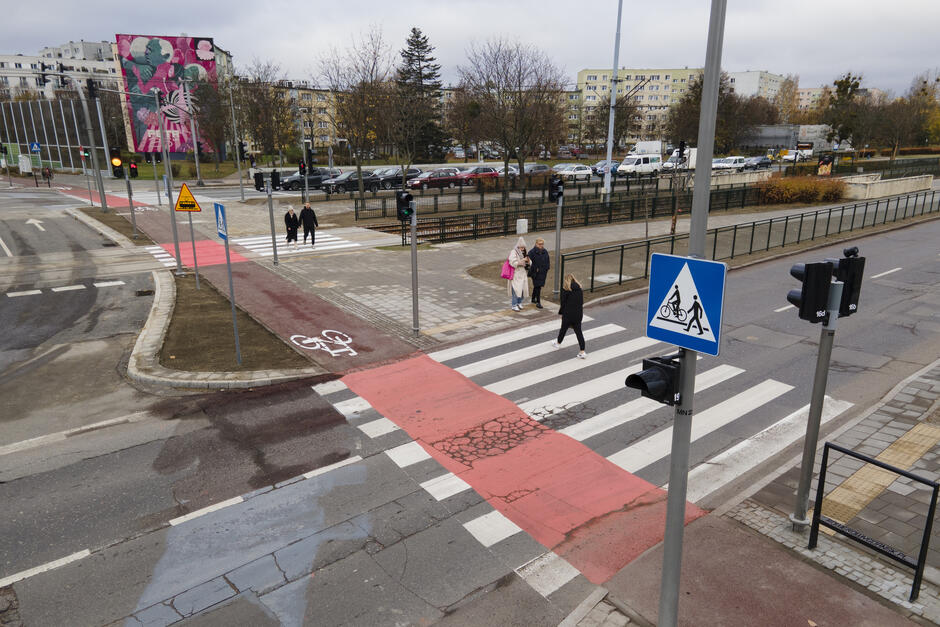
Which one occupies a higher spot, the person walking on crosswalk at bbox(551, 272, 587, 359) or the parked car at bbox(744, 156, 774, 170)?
the parked car at bbox(744, 156, 774, 170)

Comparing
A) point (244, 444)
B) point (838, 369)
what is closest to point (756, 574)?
point (244, 444)

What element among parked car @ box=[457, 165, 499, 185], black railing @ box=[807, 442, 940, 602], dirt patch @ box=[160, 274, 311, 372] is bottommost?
dirt patch @ box=[160, 274, 311, 372]

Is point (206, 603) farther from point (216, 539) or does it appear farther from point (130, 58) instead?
point (130, 58)

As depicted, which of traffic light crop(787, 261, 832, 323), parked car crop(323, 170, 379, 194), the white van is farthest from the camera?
the white van

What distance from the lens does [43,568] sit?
5938mm

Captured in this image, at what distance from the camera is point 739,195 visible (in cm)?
3597

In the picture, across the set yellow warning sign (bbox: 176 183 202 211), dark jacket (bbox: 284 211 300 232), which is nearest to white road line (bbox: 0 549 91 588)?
yellow warning sign (bbox: 176 183 202 211)

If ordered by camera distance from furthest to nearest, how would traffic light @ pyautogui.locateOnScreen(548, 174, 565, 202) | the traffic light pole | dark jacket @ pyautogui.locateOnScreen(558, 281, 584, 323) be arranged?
traffic light @ pyautogui.locateOnScreen(548, 174, 565, 202) < dark jacket @ pyautogui.locateOnScreen(558, 281, 584, 323) < the traffic light pole

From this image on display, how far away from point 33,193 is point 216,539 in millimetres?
48817

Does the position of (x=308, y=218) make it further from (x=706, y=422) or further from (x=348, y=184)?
(x=348, y=184)

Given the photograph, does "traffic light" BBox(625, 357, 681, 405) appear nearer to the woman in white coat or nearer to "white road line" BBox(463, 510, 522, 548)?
"white road line" BBox(463, 510, 522, 548)

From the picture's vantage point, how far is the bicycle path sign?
4.09m

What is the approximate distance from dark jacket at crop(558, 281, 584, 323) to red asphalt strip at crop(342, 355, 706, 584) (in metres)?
2.51

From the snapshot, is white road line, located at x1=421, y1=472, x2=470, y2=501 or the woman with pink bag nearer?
white road line, located at x1=421, y1=472, x2=470, y2=501
